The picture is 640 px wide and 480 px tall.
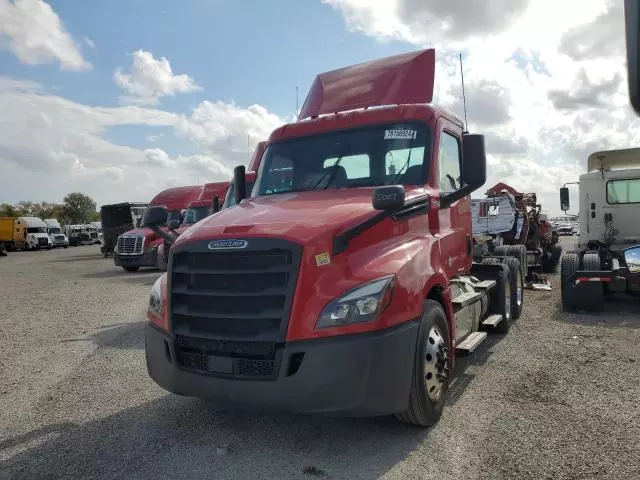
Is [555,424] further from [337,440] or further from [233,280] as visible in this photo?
[233,280]

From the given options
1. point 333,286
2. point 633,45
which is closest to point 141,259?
point 333,286

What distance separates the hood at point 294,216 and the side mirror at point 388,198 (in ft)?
0.73

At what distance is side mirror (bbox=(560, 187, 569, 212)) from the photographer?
41.2 feet

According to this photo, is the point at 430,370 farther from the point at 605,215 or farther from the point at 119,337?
the point at 605,215

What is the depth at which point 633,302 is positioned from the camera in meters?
10.2

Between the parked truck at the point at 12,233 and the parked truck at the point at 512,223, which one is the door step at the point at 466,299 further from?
the parked truck at the point at 12,233

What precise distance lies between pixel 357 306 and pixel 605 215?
9.28 metres

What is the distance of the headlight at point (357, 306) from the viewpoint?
3.57 meters

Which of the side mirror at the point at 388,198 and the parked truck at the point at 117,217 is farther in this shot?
the parked truck at the point at 117,217

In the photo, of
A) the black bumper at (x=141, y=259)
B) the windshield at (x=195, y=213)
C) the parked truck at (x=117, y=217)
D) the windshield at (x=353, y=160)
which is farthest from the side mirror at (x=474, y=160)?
the parked truck at (x=117, y=217)

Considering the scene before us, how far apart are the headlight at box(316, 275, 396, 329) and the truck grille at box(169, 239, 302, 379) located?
281mm

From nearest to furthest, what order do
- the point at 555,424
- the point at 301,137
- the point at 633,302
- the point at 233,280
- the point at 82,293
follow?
1. the point at 233,280
2. the point at 555,424
3. the point at 301,137
4. the point at 633,302
5. the point at 82,293

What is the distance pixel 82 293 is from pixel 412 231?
11.8 m

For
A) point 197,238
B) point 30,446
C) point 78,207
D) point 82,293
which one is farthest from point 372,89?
point 78,207
